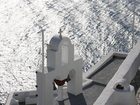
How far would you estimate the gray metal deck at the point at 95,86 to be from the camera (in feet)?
104

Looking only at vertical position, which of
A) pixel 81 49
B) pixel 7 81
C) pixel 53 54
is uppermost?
pixel 53 54

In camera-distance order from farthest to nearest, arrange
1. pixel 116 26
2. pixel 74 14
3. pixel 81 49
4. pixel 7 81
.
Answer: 1. pixel 74 14
2. pixel 116 26
3. pixel 81 49
4. pixel 7 81

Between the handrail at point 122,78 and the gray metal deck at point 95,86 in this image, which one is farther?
the gray metal deck at point 95,86

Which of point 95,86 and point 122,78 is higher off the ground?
point 122,78

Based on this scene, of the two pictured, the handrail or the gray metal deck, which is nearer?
the handrail

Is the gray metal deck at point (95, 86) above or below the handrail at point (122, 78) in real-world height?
below

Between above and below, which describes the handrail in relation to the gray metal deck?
above

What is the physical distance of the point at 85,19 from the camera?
89062 mm

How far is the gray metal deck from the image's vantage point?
3167 cm

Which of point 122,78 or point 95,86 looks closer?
point 122,78

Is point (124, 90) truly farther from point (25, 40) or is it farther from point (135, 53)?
point (25, 40)

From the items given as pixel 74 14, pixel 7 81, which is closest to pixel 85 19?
pixel 74 14

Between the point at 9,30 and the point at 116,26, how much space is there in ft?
89.9

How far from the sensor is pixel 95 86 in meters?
34.0
